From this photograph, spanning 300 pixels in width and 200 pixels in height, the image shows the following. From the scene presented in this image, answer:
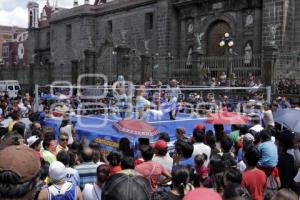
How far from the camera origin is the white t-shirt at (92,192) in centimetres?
536

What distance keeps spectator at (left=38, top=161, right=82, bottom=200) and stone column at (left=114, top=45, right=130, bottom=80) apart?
75.8ft

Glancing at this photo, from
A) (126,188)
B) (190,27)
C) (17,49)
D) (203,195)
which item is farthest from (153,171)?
(17,49)

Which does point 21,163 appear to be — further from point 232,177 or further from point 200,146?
point 200,146

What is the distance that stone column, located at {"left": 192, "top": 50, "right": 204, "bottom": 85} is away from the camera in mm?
23297

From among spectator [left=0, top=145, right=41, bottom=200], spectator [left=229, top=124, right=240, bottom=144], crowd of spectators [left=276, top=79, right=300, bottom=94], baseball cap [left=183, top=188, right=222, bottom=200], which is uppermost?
crowd of spectators [left=276, top=79, right=300, bottom=94]

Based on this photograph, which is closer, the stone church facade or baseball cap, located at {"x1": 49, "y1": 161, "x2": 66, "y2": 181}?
baseball cap, located at {"x1": 49, "y1": 161, "x2": 66, "y2": 181}

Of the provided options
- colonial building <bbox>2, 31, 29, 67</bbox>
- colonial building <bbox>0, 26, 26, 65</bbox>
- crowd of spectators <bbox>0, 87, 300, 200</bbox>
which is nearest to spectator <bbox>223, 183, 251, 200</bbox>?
crowd of spectators <bbox>0, 87, 300, 200</bbox>

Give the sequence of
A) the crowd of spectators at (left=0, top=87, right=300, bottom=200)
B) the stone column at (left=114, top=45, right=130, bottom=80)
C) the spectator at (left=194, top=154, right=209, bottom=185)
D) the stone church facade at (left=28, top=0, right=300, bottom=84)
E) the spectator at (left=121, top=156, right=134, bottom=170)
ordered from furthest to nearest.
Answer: the stone column at (left=114, top=45, right=130, bottom=80) → the stone church facade at (left=28, top=0, right=300, bottom=84) → the spectator at (left=194, top=154, right=209, bottom=185) → the spectator at (left=121, top=156, right=134, bottom=170) → the crowd of spectators at (left=0, top=87, right=300, bottom=200)

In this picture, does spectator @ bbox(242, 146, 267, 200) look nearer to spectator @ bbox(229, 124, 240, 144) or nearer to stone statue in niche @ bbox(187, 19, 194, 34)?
spectator @ bbox(229, 124, 240, 144)

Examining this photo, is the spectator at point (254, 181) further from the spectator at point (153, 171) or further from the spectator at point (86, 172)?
the spectator at point (86, 172)

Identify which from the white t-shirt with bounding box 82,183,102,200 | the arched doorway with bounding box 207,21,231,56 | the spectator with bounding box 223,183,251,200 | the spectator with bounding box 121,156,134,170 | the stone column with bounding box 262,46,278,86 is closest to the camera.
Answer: the spectator with bounding box 223,183,251,200

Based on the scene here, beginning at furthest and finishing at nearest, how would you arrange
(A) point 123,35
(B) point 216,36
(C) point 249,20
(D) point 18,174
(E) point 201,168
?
(A) point 123,35 < (B) point 216,36 < (C) point 249,20 < (E) point 201,168 < (D) point 18,174

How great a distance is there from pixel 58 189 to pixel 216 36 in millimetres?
24012

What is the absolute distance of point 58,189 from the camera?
195 inches
